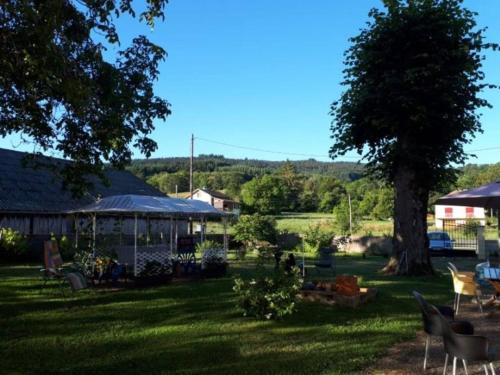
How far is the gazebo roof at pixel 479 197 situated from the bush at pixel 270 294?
4.41 metres

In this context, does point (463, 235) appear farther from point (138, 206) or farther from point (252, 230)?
point (138, 206)

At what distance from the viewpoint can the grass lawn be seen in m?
5.68

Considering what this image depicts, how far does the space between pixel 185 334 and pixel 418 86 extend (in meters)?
9.86

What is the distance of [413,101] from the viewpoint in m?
13.7

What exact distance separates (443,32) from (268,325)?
33.2ft

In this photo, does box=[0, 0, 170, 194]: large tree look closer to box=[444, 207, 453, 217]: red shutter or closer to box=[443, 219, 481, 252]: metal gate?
box=[443, 219, 481, 252]: metal gate

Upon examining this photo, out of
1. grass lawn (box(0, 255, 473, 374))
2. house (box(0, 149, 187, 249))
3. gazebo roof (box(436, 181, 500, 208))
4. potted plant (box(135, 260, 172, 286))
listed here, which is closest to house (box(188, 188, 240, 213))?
house (box(0, 149, 187, 249))

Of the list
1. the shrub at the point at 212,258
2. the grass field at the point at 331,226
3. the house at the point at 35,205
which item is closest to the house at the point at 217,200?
the grass field at the point at 331,226

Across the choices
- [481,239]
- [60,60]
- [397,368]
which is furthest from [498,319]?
[481,239]

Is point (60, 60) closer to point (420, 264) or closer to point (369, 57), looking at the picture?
point (369, 57)

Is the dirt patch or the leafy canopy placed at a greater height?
the leafy canopy

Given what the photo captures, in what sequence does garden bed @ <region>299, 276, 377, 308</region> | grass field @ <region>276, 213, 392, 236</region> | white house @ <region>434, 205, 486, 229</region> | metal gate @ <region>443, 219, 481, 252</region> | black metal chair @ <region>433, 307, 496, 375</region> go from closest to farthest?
black metal chair @ <region>433, 307, 496, 375</region> < garden bed @ <region>299, 276, 377, 308</region> < metal gate @ <region>443, 219, 481, 252</region> < grass field @ <region>276, 213, 392, 236</region> < white house @ <region>434, 205, 486, 229</region>

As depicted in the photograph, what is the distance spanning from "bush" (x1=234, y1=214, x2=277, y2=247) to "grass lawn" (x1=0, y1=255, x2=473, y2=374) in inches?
652

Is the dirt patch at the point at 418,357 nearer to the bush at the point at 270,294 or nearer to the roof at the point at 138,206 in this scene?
the bush at the point at 270,294
